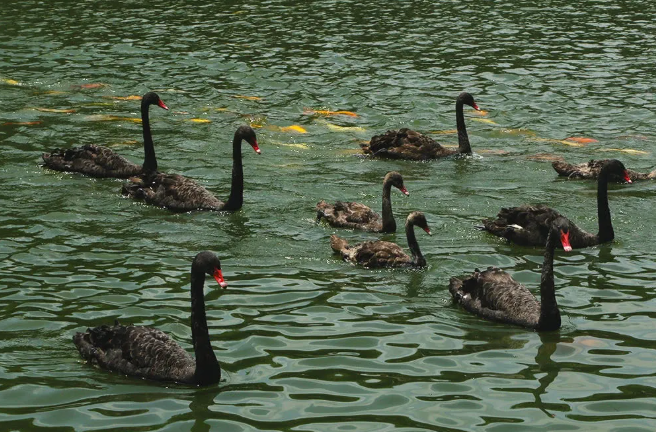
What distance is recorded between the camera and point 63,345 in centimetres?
1077

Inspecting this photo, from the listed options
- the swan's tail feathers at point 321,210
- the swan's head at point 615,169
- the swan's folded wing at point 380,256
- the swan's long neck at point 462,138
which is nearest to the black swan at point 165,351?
the swan's folded wing at point 380,256

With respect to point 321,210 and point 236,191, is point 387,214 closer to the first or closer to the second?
point 321,210

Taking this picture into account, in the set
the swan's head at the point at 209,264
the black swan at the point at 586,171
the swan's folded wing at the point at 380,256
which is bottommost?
the swan's folded wing at the point at 380,256

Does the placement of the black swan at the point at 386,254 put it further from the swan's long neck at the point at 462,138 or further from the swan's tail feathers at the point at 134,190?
the swan's long neck at the point at 462,138

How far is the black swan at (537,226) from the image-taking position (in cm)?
1389

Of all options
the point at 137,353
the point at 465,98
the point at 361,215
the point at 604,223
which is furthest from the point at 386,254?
the point at 465,98

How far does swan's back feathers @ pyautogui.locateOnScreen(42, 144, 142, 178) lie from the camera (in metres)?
17.0

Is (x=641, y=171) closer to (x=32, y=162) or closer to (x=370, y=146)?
(x=370, y=146)

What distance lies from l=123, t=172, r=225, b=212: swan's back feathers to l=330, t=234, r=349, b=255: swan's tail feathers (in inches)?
96.9

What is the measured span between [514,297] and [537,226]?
2534 mm

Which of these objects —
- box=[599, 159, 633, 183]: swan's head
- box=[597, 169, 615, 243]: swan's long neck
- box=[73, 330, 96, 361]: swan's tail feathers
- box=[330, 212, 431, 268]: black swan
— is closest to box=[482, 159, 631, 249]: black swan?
box=[597, 169, 615, 243]: swan's long neck

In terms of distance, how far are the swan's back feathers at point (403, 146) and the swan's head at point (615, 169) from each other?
3789 millimetres

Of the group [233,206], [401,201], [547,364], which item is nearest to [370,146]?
[401,201]

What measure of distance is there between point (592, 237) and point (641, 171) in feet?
12.8
